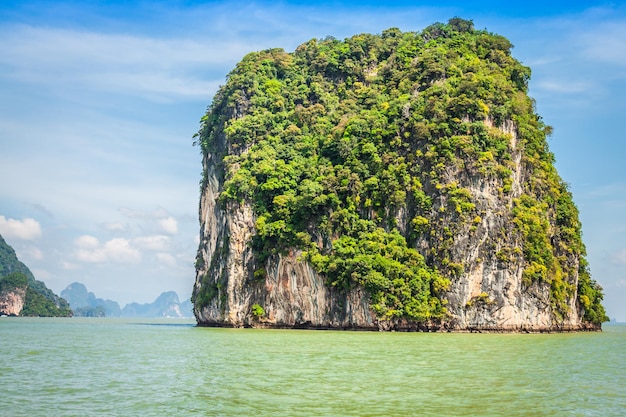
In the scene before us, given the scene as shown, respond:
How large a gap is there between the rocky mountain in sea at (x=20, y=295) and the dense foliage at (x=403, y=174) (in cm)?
6981

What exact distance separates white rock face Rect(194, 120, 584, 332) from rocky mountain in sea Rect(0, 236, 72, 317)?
72591 millimetres

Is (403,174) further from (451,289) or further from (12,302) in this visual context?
(12,302)

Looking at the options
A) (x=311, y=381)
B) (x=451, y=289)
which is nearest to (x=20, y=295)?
(x=451, y=289)

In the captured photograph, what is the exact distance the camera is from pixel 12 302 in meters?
115

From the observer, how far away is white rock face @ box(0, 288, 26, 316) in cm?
11281

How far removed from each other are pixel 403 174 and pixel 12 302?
87807mm

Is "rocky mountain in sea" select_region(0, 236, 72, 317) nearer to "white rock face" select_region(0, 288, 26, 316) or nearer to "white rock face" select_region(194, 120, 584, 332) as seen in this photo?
"white rock face" select_region(0, 288, 26, 316)

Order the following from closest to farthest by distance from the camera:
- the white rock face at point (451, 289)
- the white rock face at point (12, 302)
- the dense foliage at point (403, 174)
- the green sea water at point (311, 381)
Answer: the green sea water at point (311, 381) → the white rock face at point (451, 289) → the dense foliage at point (403, 174) → the white rock face at point (12, 302)

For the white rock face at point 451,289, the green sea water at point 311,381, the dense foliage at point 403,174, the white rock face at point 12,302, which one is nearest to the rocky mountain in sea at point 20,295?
the white rock face at point 12,302

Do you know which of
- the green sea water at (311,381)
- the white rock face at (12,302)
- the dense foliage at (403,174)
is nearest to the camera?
the green sea water at (311,381)

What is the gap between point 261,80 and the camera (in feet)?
207

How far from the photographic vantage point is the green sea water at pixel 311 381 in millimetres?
14914

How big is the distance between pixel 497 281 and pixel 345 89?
2646 cm

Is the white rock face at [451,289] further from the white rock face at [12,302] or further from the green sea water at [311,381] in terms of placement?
the white rock face at [12,302]
